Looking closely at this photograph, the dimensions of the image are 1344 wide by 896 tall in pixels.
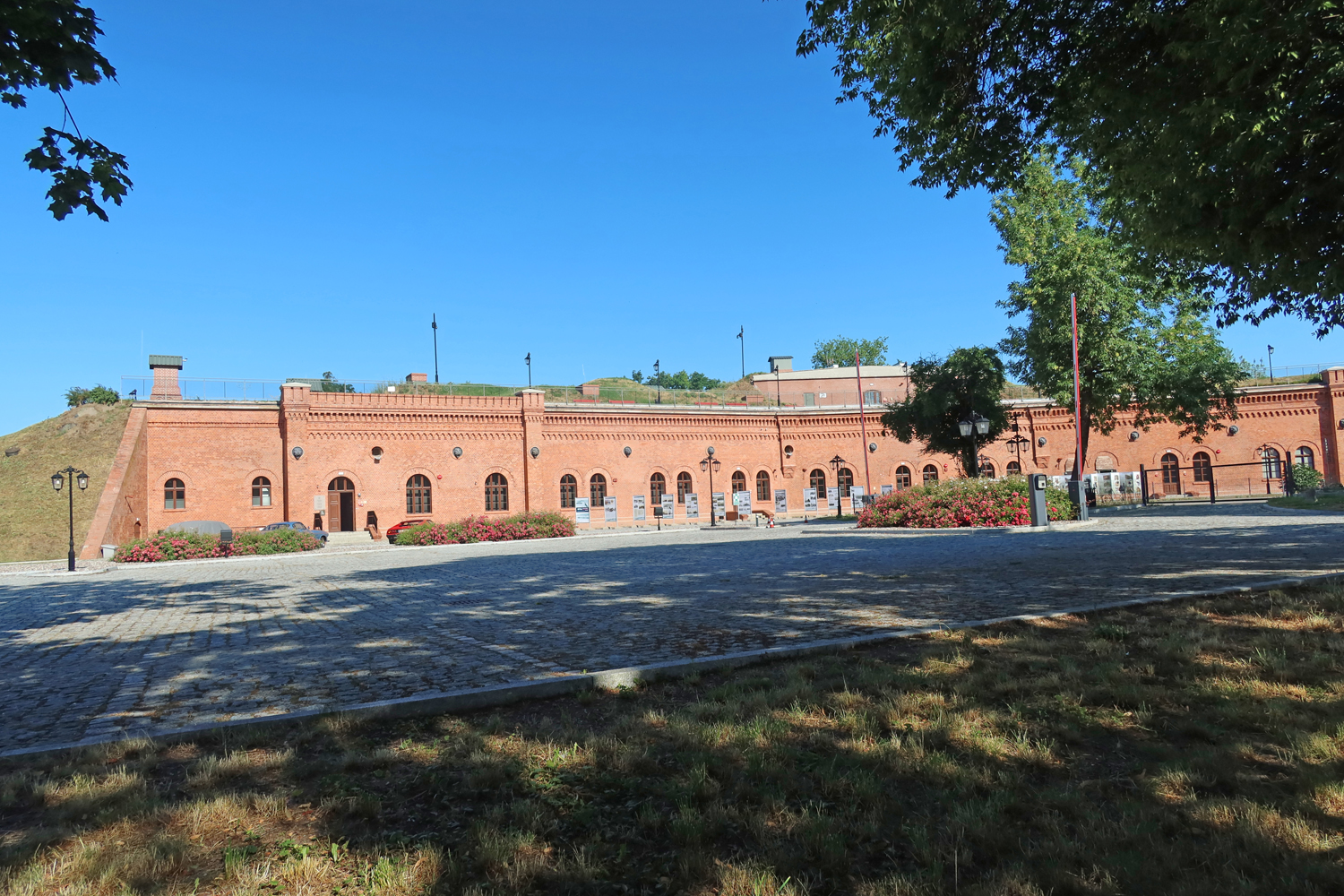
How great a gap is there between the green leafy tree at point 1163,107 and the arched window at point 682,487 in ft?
104

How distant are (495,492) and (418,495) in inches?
139

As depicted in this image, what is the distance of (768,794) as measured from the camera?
10.7 feet

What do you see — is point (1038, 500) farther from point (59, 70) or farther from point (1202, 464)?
point (1202, 464)

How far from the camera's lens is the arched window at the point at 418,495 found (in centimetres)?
3475

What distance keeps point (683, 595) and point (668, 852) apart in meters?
6.70

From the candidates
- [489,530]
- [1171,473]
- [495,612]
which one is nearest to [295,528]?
[489,530]

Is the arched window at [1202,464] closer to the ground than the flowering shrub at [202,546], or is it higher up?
higher up

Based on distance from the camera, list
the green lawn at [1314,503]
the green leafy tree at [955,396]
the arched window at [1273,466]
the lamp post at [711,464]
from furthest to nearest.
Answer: the lamp post at [711,464] → the arched window at [1273,466] → the green leafy tree at [955,396] → the green lawn at [1314,503]

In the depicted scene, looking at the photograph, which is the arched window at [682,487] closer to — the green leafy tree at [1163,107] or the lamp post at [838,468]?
the lamp post at [838,468]

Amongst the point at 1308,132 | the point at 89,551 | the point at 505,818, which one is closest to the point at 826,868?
the point at 505,818

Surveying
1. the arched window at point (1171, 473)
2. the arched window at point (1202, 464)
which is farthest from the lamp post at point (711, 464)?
the arched window at point (1202, 464)

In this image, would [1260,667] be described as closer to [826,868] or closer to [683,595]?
[826,868]

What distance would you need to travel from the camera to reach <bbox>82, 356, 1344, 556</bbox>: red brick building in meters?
32.1

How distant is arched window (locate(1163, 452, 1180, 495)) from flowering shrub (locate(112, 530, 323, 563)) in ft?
132
